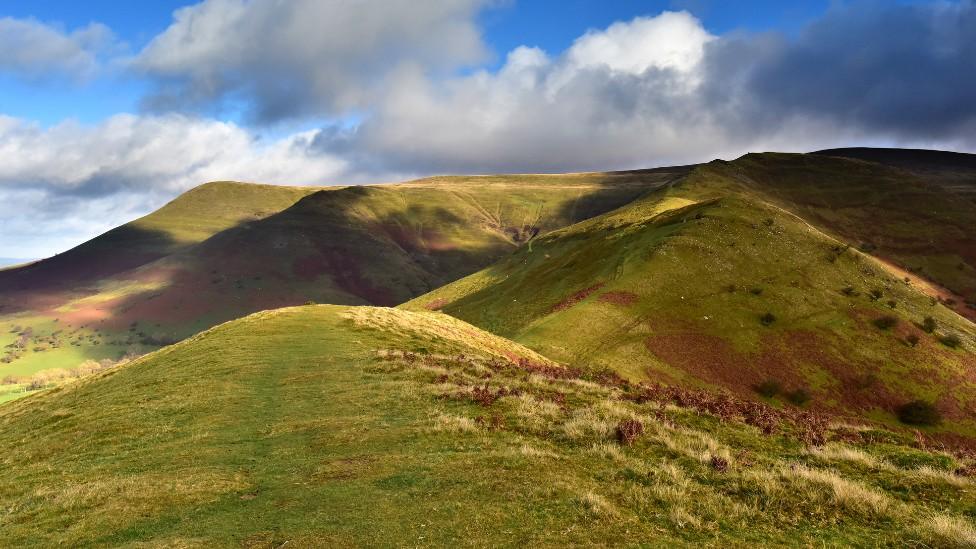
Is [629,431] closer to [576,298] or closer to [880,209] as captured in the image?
[576,298]

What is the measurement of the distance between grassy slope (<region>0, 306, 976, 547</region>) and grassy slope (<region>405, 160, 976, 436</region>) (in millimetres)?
39956

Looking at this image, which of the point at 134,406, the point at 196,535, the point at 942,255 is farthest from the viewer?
the point at 942,255

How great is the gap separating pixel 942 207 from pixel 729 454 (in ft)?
579

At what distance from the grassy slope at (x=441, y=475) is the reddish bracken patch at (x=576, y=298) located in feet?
160

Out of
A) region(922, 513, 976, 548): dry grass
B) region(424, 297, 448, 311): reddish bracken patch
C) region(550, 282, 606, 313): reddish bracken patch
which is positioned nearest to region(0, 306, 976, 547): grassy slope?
region(922, 513, 976, 548): dry grass

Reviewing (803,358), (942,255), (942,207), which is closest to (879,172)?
(942,207)

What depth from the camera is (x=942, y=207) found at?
14462 centimetres

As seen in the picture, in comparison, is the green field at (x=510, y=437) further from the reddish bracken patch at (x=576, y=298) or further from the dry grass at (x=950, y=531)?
the reddish bracken patch at (x=576, y=298)

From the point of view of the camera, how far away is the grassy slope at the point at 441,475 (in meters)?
11.7

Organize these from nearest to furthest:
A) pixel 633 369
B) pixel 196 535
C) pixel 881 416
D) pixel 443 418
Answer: pixel 196 535, pixel 443 418, pixel 881 416, pixel 633 369

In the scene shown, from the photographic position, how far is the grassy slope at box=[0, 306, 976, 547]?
38.5ft

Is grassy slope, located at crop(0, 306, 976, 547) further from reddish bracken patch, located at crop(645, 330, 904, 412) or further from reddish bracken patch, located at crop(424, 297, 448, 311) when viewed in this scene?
reddish bracken patch, located at crop(424, 297, 448, 311)

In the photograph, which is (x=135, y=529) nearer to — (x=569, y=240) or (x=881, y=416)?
(x=881, y=416)

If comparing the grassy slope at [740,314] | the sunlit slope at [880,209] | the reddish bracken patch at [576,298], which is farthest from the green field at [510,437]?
the sunlit slope at [880,209]
